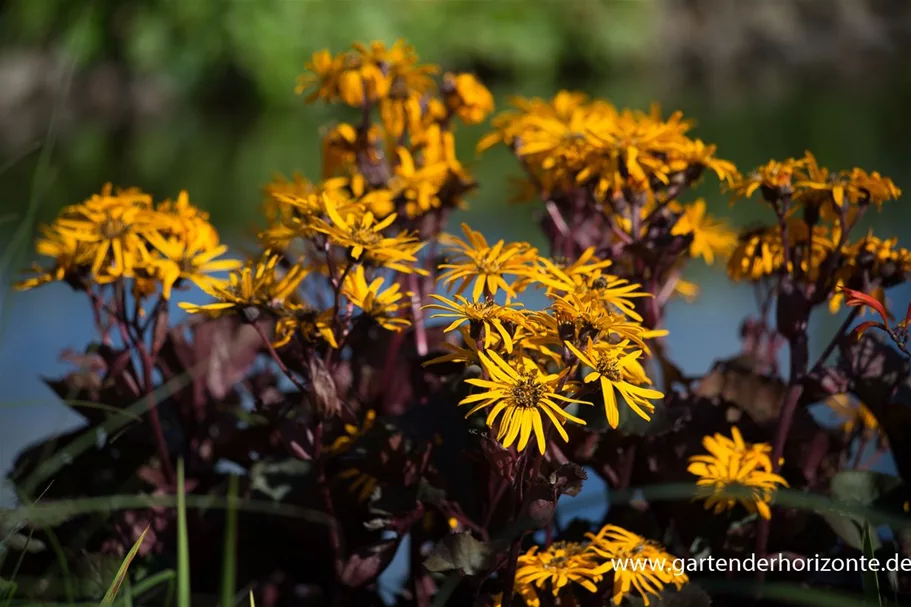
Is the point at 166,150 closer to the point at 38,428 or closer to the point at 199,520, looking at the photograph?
the point at 38,428

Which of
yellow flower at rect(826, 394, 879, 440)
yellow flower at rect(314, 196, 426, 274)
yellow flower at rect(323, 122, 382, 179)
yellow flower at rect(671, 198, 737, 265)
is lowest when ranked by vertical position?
yellow flower at rect(826, 394, 879, 440)

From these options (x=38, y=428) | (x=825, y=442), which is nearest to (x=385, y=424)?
(x=825, y=442)

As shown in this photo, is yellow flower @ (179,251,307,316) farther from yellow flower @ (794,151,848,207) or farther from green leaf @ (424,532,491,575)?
yellow flower @ (794,151,848,207)

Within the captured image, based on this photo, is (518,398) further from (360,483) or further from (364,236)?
(360,483)

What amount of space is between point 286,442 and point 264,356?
33 cm

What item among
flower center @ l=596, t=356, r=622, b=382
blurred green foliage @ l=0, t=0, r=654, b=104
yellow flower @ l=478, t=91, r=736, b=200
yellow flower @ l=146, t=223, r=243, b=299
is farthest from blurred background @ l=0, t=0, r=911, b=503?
flower center @ l=596, t=356, r=622, b=382

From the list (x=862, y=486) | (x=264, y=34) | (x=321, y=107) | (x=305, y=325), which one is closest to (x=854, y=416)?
(x=862, y=486)

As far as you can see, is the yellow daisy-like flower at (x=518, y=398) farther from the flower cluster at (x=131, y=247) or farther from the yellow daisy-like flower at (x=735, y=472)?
the flower cluster at (x=131, y=247)

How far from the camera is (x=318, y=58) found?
3.79 feet

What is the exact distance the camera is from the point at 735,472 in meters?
0.91

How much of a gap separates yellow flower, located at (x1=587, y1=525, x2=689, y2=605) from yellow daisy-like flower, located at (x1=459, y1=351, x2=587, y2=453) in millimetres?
144

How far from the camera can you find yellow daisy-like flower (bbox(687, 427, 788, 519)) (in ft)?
2.87

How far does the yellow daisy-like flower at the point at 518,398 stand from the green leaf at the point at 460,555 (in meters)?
0.11

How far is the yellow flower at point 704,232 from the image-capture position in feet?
3.68
